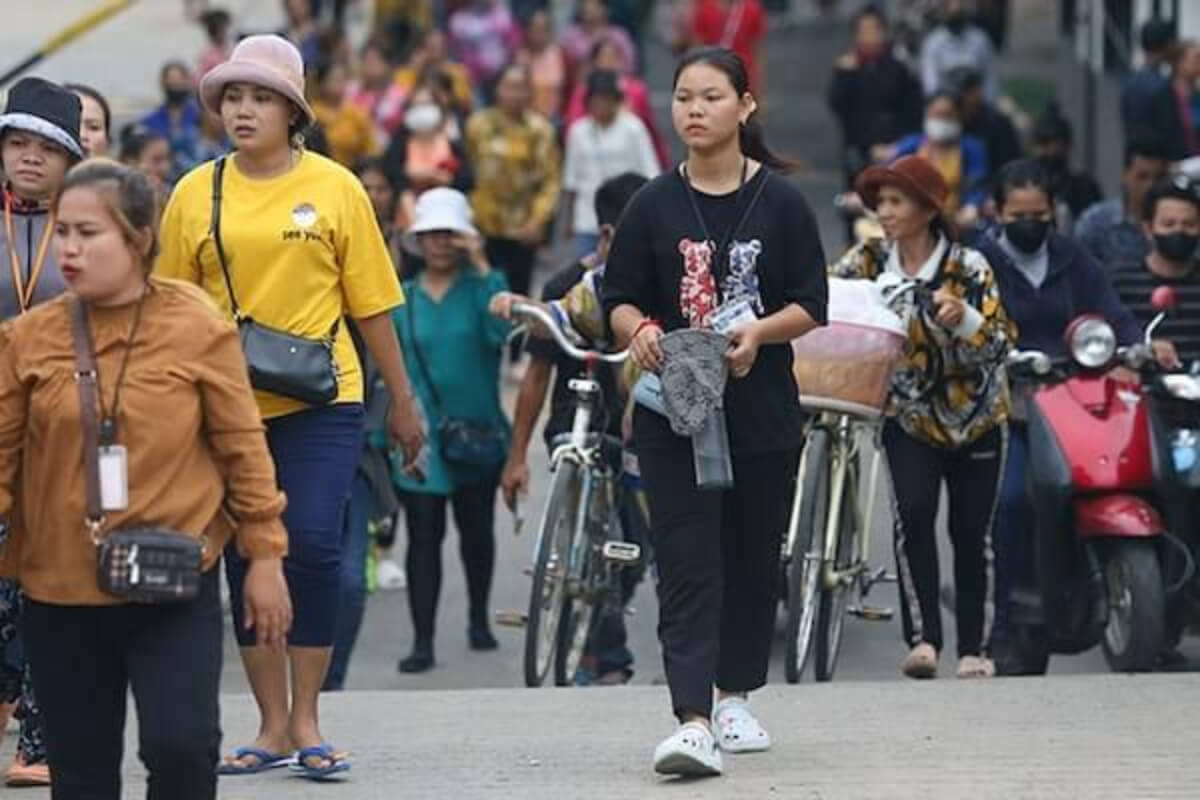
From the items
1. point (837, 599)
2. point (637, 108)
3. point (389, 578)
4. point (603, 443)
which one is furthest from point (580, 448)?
point (637, 108)

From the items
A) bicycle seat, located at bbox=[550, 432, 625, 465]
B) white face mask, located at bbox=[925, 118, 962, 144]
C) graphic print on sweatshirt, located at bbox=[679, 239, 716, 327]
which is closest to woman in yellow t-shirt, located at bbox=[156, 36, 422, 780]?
graphic print on sweatshirt, located at bbox=[679, 239, 716, 327]

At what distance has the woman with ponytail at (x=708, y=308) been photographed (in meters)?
7.68

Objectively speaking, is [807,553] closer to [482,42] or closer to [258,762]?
[258,762]

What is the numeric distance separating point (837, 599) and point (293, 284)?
10.3 feet

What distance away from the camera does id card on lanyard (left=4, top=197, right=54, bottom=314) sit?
7648 millimetres

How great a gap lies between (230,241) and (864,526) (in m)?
3.48

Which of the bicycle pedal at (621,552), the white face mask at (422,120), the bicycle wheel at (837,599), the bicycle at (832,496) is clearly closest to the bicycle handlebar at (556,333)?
the bicycle pedal at (621,552)

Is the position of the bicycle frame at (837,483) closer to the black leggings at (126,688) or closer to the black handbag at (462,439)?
the black handbag at (462,439)

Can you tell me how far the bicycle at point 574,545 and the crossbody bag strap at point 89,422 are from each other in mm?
4037

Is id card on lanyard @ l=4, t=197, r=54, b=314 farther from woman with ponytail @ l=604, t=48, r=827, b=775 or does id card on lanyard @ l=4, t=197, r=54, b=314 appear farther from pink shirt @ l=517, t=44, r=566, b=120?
pink shirt @ l=517, t=44, r=566, b=120

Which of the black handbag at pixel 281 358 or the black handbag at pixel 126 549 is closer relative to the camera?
the black handbag at pixel 126 549

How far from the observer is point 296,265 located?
→ 770cm

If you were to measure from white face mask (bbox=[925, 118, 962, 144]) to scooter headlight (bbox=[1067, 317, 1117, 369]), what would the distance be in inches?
322

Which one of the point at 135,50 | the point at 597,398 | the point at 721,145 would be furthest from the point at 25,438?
the point at 135,50
